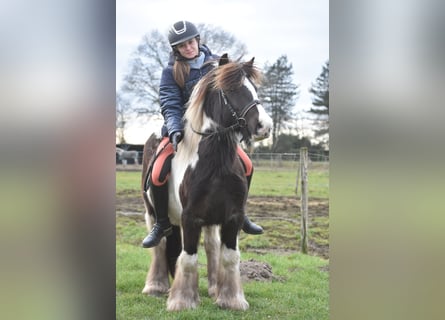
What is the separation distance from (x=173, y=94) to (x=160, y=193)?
1.21ft

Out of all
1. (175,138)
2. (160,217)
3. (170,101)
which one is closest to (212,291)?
(160,217)

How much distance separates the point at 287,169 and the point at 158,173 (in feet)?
1.54

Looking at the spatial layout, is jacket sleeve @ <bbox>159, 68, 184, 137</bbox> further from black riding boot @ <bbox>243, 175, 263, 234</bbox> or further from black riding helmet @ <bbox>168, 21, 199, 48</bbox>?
black riding boot @ <bbox>243, 175, 263, 234</bbox>

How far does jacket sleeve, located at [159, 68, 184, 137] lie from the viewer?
1.70 metres

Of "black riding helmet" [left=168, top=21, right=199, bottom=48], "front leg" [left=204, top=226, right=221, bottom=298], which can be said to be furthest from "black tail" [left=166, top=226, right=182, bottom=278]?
"black riding helmet" [left=168, top=21, right=199, bottom=48]

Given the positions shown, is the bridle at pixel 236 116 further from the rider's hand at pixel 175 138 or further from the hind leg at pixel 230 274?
the hind leg at pixel 230 274

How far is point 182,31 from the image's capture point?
64.6 inches

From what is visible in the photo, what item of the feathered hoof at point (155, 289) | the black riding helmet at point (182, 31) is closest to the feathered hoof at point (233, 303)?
the feathered hoof at point (155, 289)

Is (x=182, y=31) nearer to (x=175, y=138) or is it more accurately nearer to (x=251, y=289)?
(x=175, y=138)
